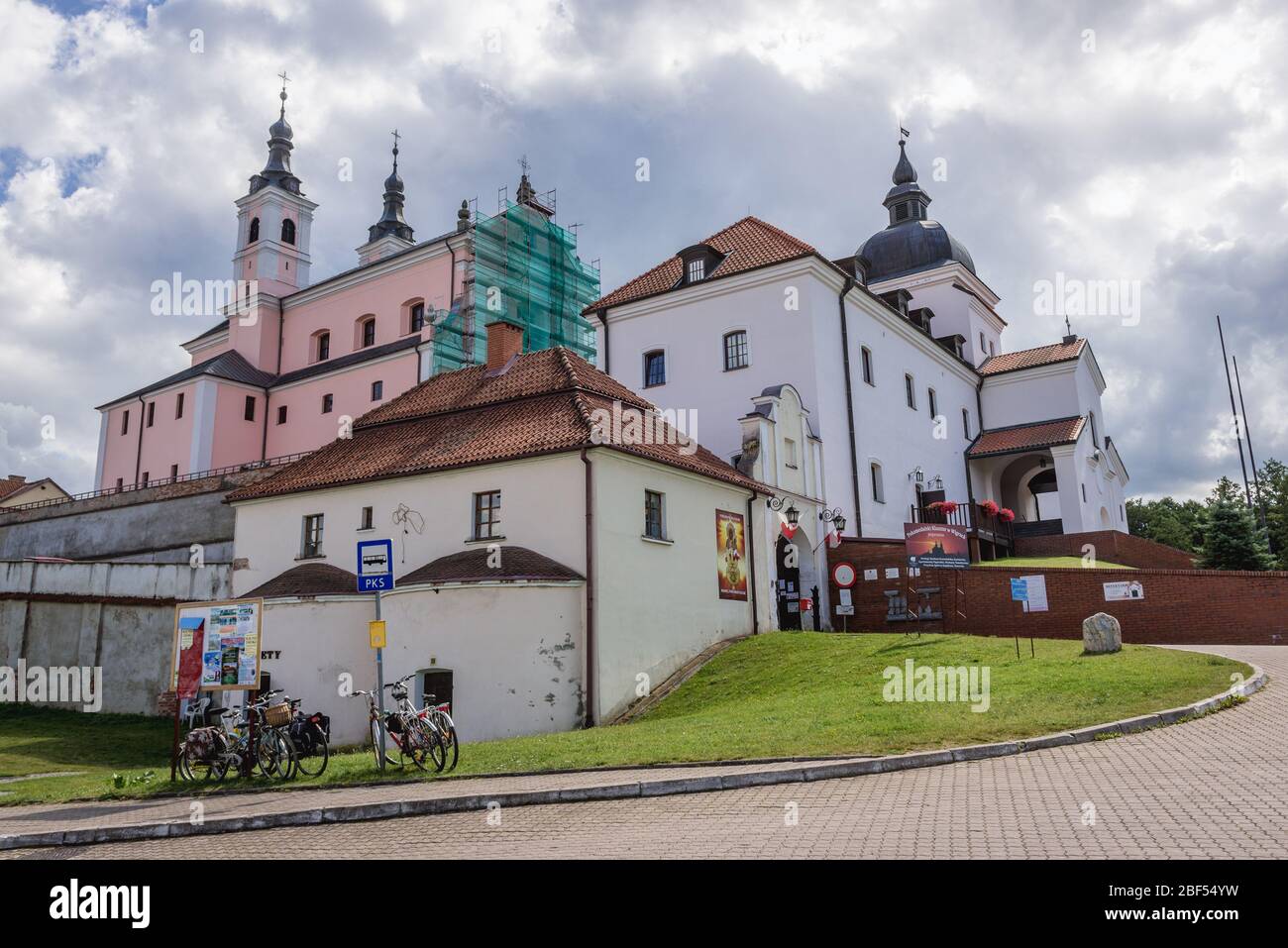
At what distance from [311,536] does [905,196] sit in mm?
39512

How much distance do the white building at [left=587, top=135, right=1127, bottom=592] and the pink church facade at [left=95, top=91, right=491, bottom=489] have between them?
15.7 metres

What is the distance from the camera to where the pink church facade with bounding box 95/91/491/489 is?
161 feet

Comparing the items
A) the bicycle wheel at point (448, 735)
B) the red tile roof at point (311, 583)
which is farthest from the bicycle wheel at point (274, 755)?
the red tile roof at point (311, 583)

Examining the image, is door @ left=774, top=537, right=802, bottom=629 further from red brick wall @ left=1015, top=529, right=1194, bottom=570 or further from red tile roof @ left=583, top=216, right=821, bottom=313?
red brick wall @ left=1015, top=529, right=1194, bottom=570

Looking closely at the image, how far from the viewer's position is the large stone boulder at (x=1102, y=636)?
18.6 meters

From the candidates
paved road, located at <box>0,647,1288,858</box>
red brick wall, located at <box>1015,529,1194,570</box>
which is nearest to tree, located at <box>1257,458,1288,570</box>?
red brick wall, located at <box>1015,529,1194,570</box>

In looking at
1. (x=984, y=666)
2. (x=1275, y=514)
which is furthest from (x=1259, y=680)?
(x=1275, y=514)

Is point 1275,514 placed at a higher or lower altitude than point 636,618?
higher

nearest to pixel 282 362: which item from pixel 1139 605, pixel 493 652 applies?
pixel 493 652

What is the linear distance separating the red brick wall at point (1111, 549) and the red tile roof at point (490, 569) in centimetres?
2403

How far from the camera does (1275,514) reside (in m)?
59.2

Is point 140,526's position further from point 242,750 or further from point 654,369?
point 242,750

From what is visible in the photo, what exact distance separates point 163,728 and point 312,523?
→ 6432 mm
